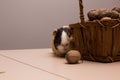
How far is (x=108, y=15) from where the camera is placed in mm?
734

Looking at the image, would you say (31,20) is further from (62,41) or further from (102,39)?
(102,39)

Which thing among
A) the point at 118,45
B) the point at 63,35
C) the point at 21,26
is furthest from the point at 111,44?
the point at 21,26

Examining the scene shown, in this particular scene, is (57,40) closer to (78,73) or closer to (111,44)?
(111,44)

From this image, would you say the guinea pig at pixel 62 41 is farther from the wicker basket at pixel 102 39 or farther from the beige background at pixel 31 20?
the beige background at pixel 31 20

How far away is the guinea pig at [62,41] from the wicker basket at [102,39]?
9 centimetres

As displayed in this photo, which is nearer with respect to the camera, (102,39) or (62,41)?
(102,39)

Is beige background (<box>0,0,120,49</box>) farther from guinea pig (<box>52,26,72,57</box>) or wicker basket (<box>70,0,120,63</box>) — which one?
wicker basket (<box>70,0,120,63</box>)

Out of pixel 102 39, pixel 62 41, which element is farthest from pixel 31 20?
pixel 102 39

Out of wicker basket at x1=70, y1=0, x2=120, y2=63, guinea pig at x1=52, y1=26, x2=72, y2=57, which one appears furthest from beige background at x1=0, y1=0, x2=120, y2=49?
wicker basket at x1=70, y1=0, x2=120, y2=63

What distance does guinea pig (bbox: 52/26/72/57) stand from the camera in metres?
0.85

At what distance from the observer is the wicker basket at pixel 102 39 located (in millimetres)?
717

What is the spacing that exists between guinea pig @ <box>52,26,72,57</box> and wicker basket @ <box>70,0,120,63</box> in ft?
0.29

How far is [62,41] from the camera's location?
0.85m

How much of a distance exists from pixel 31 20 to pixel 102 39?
118cm
